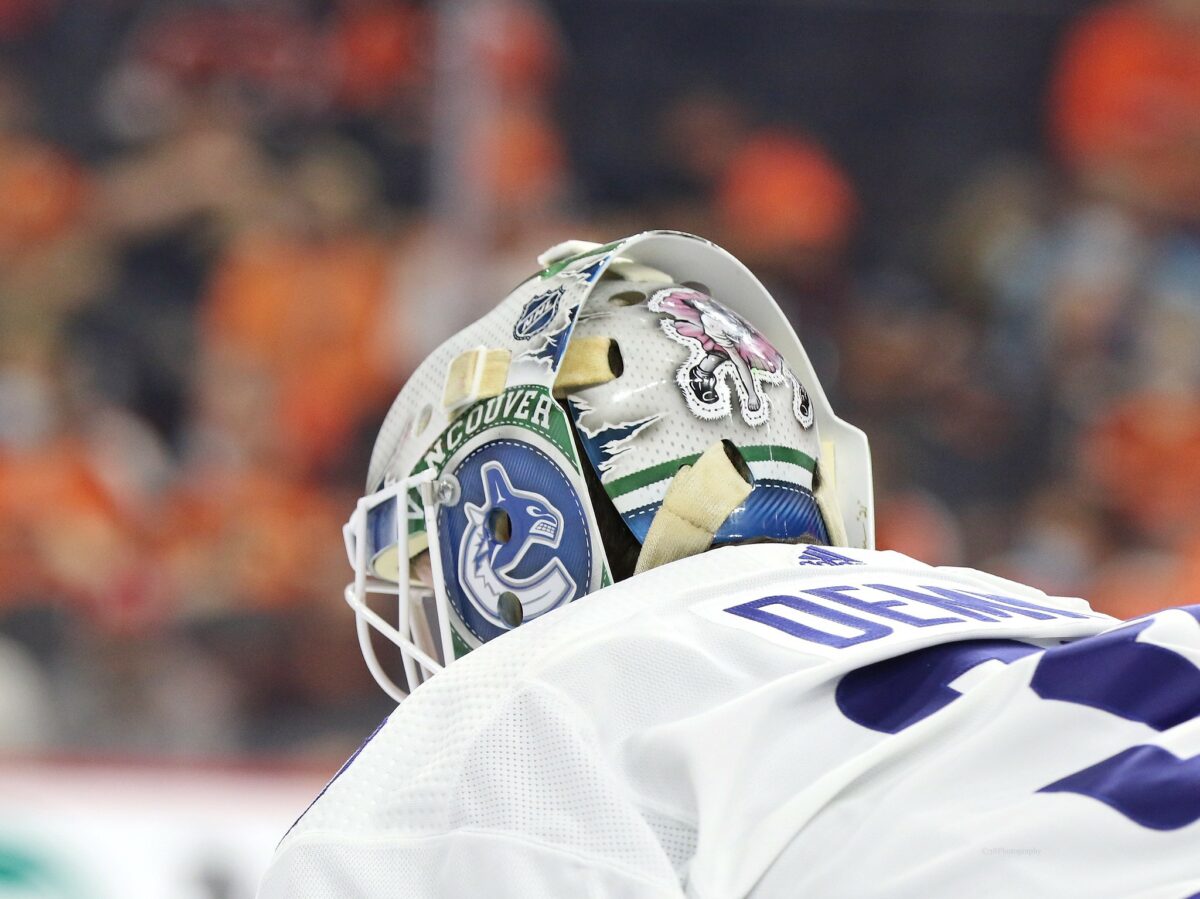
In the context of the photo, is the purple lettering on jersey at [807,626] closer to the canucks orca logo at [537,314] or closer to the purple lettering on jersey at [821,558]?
the purple lettering on jersey at [821,558]

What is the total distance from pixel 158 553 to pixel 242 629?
323mm

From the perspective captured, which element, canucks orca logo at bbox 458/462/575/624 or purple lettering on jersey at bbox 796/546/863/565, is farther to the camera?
canucks orca logo at bbox 458/462/575/624

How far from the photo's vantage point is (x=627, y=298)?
62.4 inches

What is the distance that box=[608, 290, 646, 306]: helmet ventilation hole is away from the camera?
1576 mm

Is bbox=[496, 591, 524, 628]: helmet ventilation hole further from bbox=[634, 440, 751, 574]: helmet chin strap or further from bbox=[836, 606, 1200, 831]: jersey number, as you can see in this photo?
bbox=[836, 606, 1200, 831]: jersey number

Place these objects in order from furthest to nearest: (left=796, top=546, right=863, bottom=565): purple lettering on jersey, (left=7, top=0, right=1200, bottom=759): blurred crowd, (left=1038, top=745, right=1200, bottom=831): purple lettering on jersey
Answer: (left=7, top=0, right=1200, bottom=759): blurred crowd < (left=796, top=546, right=863, bottom=565): purple lettering on jersey < (left=1038, top=745, right=1200, bottom=831): purple lettering on jersey

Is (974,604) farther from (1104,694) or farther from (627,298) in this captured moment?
(627,298)

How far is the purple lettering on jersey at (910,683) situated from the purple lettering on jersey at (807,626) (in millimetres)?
27

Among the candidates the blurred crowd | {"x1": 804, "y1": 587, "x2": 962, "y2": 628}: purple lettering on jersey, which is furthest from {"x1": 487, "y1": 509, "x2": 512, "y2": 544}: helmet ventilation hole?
the blurred crowd

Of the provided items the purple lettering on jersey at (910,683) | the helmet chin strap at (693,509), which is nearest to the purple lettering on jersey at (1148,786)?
the purple lettering on jersey at (910,683)

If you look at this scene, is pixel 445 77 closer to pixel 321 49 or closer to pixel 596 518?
pixel 321 49

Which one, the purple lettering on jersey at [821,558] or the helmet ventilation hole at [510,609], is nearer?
the purple lettering on jersey at [821,558]

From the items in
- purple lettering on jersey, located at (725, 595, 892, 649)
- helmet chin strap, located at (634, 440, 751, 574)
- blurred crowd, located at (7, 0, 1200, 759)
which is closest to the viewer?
purple lettering on jersey, located at (725, 595, 892, 649)

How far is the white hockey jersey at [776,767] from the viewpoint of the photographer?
1038 millimetres
